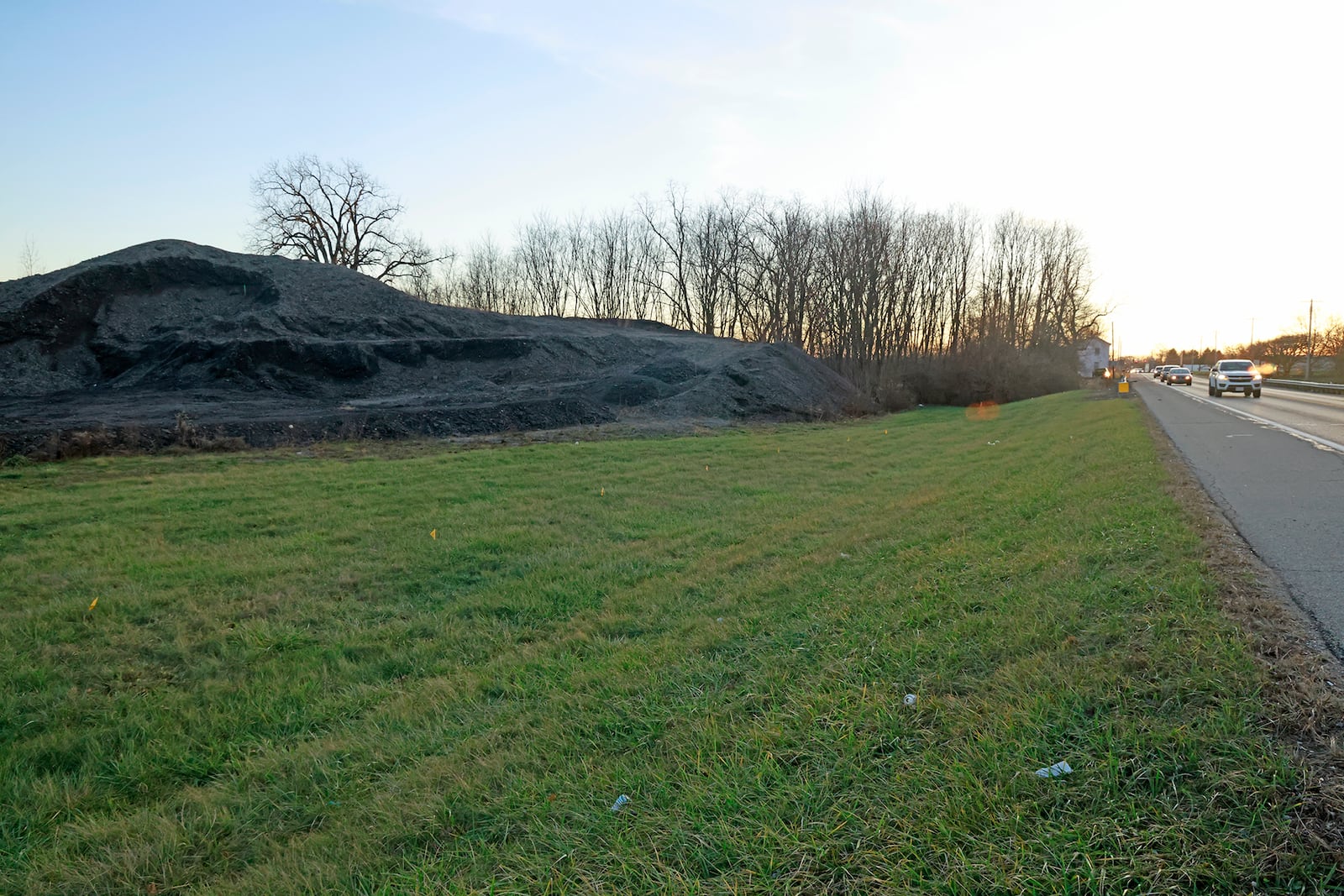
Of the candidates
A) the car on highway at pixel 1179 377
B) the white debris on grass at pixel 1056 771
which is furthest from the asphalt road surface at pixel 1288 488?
the car on highway at pixel 1179 377

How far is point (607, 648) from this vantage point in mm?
5309

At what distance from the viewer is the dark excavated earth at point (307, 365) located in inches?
834

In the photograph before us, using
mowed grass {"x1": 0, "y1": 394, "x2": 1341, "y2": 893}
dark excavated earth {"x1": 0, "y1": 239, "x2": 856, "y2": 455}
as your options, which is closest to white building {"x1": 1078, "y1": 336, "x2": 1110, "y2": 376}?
dark excavated earth {"x1": 0, "y1": 239, "x2": 856, "y2": 455}

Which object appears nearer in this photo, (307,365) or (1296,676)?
(1296,676)

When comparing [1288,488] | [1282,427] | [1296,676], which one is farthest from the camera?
[1282,427]

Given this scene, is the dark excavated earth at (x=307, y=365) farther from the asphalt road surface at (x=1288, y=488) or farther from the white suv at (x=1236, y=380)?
the white suv at (x=1236, y=380)

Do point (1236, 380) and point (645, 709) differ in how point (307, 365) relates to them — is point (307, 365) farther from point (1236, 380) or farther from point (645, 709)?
point (1236, 380)

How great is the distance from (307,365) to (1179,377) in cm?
6114

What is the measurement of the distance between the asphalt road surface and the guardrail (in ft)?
76.8

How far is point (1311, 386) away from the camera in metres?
42.0

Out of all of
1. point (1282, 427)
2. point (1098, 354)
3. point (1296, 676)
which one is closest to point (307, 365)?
point (1282, 427)

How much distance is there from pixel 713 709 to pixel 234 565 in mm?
6135

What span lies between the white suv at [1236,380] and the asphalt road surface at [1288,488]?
15422 mm

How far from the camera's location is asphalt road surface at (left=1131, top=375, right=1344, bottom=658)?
4480 mm
